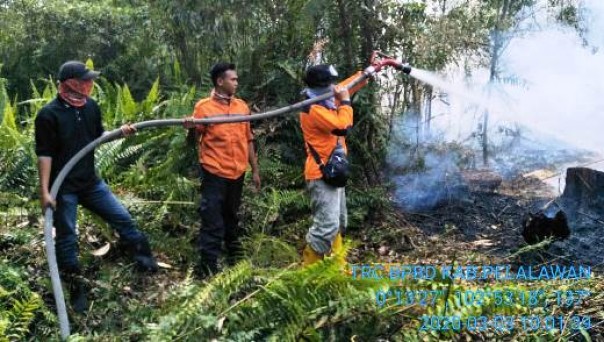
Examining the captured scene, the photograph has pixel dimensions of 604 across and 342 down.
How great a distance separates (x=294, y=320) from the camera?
336cm

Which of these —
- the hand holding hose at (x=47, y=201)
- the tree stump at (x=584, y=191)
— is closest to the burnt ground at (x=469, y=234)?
the tree stump at (x=584, y=191)

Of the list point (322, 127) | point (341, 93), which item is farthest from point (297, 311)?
point (341, 93)

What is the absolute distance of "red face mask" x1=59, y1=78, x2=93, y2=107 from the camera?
12.9 ft

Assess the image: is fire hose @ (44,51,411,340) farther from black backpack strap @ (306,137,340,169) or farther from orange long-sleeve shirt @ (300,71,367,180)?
black backpack strap @ (306,137,340,169)

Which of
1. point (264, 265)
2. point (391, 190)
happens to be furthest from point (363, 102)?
point (264, 265)

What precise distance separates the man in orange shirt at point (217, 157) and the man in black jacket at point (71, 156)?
2.50 ft

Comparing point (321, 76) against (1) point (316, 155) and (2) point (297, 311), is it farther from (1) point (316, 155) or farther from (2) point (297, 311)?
(2) point (297, 311)

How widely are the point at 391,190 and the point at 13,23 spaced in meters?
7.66

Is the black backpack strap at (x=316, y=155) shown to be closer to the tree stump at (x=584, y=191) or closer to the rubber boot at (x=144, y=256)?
the rubber boot at (x=144, y=256)

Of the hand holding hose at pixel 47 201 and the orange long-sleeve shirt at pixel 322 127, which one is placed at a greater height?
the orange long-sleeve shirt at pixel 322 127

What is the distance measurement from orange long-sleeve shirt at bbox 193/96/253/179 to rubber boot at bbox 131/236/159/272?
0.83 m

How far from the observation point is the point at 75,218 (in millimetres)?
4148

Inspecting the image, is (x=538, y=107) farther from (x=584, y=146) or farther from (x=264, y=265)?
(x=264, y=265)

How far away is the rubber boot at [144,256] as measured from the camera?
454cm
